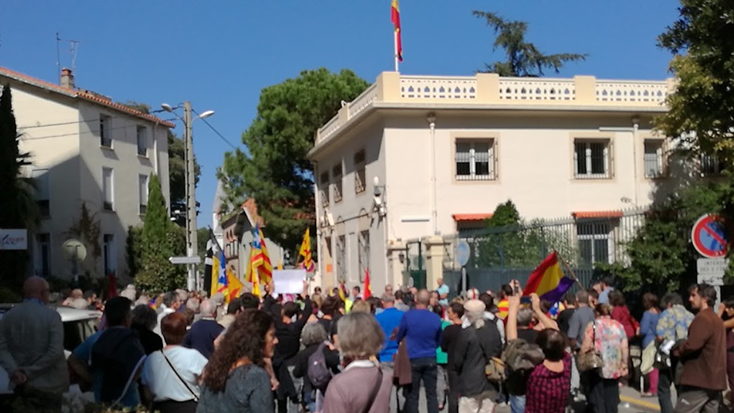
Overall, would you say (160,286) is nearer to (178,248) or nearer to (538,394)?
(178,248)

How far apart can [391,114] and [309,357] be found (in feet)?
57.0

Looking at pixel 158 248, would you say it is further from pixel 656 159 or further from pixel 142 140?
pixel 656 159

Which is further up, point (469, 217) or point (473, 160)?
point (473, 160)

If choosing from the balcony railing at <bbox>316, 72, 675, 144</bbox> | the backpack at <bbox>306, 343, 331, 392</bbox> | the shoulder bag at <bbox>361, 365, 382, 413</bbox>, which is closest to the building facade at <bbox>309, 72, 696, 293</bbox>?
the balcony railing at <bbox>316, 72, 675, 144</bbox>

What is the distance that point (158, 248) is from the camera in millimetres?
39219

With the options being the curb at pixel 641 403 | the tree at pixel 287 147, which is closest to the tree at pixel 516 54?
the tree at pixel 287 147

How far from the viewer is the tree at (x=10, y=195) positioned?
1115 inches

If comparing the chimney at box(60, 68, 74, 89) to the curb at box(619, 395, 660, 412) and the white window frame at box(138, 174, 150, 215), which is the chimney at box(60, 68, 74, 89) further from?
the curb at box(619, 395, 660, 412)

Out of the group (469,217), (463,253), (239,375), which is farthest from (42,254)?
(239,375)

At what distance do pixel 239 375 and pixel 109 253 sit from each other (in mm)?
35460

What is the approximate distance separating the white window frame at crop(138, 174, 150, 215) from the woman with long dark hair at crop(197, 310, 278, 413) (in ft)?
122

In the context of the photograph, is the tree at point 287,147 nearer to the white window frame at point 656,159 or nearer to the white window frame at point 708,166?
the white window frame at point 656,159

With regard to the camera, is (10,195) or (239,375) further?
(10,195)

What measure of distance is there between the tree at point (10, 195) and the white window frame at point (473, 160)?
14036 millimetres
